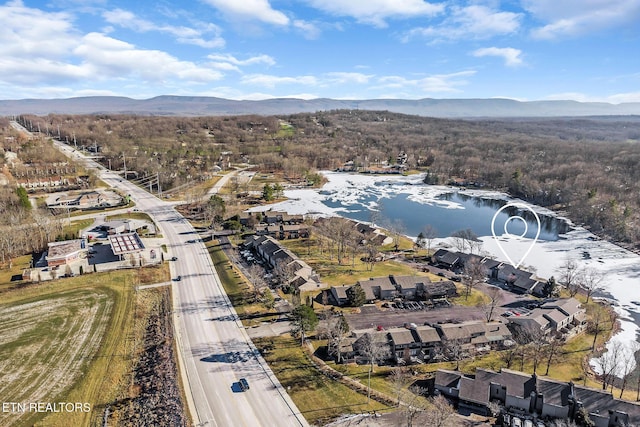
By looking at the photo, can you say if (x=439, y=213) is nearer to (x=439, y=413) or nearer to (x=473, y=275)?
(x=473, y=275)

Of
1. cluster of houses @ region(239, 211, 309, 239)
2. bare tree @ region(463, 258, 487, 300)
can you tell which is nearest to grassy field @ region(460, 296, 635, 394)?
bare tree @ region(463, 258, 487, 300)

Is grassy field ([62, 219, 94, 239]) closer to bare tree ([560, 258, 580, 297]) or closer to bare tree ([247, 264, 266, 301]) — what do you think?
bare tree ([247, 264, 266, 301])

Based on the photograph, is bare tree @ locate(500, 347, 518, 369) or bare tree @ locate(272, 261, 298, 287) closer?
bare tree @ locate(500, 347, 518, 369)

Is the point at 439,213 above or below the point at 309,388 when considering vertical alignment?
above

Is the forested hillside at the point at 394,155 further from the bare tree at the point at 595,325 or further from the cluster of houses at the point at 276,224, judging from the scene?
the cluster of houses at the point at 276,224

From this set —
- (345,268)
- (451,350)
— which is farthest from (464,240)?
(451,350)
